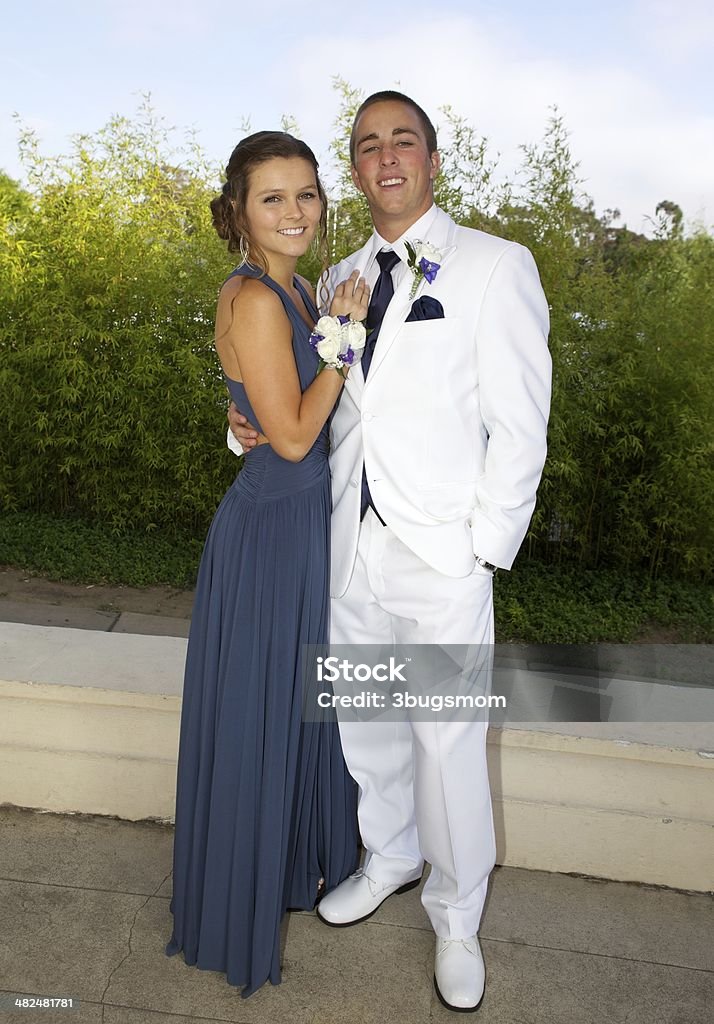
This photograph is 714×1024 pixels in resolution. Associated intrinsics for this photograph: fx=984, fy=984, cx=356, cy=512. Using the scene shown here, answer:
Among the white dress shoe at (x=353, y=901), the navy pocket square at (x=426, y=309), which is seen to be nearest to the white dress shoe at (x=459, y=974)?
the white dress shoe at (x=353, y=901)

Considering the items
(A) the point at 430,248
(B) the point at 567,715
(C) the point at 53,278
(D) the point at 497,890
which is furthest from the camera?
(C) the point at 53,278

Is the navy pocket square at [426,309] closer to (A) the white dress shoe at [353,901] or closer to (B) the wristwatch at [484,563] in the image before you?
(B) the wristwatch at [484,563]

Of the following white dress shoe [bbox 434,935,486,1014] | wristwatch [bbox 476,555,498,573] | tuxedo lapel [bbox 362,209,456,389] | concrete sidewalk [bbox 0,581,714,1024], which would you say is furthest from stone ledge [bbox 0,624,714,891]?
tuxedo lapel [bbox 362,209,456,389]

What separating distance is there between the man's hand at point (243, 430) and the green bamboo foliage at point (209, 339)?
2485 mm

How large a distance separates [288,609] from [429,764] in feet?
1.27

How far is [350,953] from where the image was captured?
6.16ft

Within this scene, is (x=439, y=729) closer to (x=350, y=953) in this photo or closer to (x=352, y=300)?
(x=350, y=953)

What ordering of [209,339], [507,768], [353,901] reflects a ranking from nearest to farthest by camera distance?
[353,901] → [507,768] → [209,339]

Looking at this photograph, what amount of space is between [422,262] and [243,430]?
0.47 meters

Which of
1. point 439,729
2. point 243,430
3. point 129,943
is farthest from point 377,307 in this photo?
point 129,943

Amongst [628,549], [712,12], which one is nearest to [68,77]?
[712,12]

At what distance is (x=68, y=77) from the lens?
532 cm

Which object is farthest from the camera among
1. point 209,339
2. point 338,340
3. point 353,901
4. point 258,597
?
point 209,339

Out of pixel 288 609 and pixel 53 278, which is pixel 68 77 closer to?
pixel 53 278
